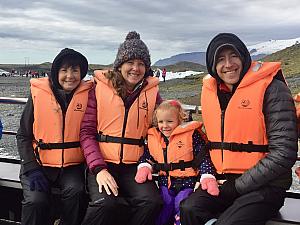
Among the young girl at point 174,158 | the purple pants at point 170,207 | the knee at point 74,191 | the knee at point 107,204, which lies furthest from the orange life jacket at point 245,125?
the knee at point 74,191

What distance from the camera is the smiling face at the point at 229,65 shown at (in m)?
2.95

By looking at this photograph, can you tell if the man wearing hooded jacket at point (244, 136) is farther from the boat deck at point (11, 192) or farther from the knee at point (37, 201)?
the knee at point (37, 201)

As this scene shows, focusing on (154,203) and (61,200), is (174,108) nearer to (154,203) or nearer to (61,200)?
(154,203)

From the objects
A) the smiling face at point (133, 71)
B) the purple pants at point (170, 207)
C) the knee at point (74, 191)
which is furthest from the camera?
the smiling face at point (133, 71)

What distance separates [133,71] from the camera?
340 cm

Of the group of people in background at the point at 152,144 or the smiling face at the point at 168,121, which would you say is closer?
the group of people in background at the point at 152,144

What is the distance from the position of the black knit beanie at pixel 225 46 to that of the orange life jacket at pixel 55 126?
1.06m

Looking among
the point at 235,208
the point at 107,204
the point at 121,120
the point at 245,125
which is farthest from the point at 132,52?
the point at 235,208

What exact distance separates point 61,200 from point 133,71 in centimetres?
110

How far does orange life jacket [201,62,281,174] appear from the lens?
2.84 m

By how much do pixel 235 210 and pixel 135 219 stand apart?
2.30ft

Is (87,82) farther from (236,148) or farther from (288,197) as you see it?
(288,197)

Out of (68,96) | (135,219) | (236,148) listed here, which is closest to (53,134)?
(68,96)

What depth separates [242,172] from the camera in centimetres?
287
